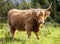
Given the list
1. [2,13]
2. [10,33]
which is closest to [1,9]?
[2,13]

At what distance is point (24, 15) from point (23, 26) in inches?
17.6

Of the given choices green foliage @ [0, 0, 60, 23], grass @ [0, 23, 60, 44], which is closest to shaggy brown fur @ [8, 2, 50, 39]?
grass @ [0, 23, 60, 44]

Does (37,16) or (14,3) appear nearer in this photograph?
(37,16)

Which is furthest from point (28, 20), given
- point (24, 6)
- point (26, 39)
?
point (24, 6)

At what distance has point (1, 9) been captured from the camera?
21.5m

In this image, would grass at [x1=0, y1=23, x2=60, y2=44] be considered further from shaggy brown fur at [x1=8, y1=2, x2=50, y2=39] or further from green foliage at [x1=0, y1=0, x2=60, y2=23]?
green foliage at [x1=0, y1=0, x2=60, y2=23]

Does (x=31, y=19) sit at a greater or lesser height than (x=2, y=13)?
greater

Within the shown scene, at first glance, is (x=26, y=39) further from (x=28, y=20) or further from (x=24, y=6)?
(x=24, y=6)

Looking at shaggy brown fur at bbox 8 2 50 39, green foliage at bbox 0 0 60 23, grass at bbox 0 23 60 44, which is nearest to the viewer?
grass at bbox 0 23 60 44

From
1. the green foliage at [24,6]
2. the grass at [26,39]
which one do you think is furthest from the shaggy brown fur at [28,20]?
the green foliage at [24,6]

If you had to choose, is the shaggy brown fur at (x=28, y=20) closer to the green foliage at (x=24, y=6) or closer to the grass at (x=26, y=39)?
the grass at (x=26, y=39)

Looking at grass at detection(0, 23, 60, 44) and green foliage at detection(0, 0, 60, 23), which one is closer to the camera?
grass at detection(0, 23, 60, 44)

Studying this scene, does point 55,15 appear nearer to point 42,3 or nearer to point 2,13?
point 42,3

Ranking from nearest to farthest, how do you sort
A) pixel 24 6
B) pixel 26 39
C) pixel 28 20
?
pixel 26 39 < pixel 28 20 < pixel 24 6
